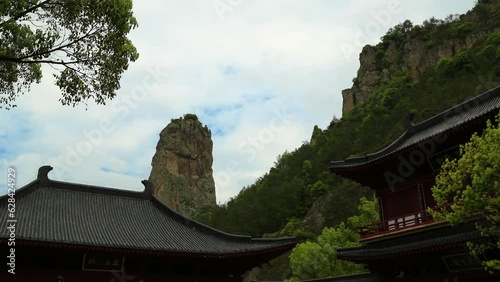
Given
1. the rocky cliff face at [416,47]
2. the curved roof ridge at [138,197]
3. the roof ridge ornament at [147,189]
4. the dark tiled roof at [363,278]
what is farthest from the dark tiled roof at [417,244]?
the rocky cliff face at [416,47]

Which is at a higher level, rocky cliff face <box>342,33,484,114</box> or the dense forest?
rocky cliff face <box>342,33,484,114</box>

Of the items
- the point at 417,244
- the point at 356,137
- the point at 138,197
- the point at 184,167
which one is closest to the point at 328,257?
the point at 138,197

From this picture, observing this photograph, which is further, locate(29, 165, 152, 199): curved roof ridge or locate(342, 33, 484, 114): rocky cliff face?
locate(342, 33, 484, 114): rocky cliff face

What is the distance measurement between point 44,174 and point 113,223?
15.8 feet

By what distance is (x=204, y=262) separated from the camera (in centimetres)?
2148

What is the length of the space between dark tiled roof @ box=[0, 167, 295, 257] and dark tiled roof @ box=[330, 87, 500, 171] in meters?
5.69

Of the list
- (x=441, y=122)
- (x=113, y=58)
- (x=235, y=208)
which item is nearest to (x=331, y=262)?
(x=441, y=122)

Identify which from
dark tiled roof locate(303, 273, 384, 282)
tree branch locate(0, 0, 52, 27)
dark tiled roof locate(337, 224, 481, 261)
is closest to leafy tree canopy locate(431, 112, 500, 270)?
dark tiled roof locate(337, 224, 481, 261)

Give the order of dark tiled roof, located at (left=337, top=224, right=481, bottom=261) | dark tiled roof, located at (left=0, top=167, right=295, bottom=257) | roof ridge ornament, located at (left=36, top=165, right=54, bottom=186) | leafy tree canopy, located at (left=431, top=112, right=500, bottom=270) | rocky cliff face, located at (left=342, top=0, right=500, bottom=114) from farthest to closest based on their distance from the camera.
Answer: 1. rocky cliff face, located at (left=342, top=0, right=500, bottom=114)
2. roof ridge ornament, located at (left=36, top=165, right=54, bottom=186)
3. dark tiled roof, located at (left=0, top=167, right=295, bottom=257)
4. dark tiled roof, located at (left=337, top=224, right=481, bottom=261)
5. leafy tree canopy, located at (left=431, top=112, right=500, bottom=270)

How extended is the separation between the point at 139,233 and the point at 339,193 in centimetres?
4722

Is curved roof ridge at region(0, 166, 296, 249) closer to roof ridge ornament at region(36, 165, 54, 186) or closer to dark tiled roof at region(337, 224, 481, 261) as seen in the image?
roof ridge ornament at region(36, 165, 54, 186)

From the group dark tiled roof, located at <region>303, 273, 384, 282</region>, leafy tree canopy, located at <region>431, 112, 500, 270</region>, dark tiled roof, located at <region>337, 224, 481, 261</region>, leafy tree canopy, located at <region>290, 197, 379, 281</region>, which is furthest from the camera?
leafy tree canopy, located at <region>290, 197, 379, 281</region>

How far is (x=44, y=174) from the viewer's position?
23.8 metres

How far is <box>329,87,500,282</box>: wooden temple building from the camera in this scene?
719 inches
